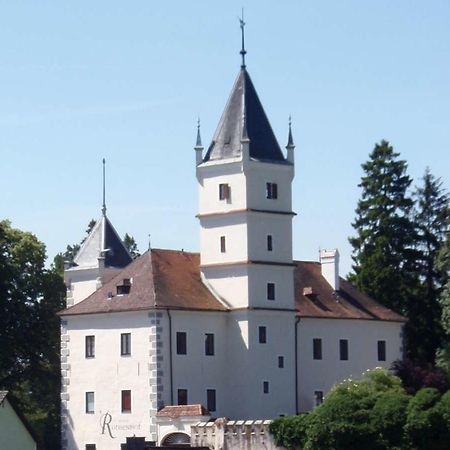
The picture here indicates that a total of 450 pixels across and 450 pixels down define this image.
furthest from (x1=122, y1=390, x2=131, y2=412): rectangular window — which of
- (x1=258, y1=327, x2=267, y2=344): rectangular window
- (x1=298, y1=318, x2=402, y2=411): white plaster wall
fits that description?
(x1=298, y1=318, x2=402, y2=411): white plaster wall

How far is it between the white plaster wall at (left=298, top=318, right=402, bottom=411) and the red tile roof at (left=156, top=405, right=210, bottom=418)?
792 cm

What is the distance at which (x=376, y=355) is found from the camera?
286 feet

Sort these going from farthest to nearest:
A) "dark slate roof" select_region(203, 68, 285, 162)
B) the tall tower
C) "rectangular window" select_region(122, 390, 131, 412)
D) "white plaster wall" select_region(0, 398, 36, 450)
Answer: "dark slate roof" select_region(203, 68, 285, 162)
the tall tower
"rectangular window" select_region(122, 390, 131, 412)
"white plaster wall" select_region(0, 398, 36, 450)

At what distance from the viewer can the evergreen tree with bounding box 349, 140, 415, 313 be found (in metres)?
93.4

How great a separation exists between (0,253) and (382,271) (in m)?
19.5

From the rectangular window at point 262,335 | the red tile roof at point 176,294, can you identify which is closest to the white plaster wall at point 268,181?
the red tile roof at point 176,294

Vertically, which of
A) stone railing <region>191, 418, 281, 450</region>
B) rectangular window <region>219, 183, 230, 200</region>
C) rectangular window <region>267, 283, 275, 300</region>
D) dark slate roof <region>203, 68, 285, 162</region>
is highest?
dark slate roof <region>203, 68, 285, 162</region>

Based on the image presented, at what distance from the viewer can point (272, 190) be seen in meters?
82.1

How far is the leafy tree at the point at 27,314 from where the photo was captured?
287 ft

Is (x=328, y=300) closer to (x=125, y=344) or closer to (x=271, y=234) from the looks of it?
(x=271, y=234)

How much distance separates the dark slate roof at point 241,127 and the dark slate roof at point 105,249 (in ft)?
28.4

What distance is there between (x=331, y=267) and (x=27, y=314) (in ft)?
48.5

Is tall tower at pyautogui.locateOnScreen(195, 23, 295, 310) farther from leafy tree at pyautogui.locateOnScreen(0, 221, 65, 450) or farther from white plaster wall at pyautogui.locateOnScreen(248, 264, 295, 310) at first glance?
leafy tree at pyautogui.locateOnScreen(0, 221, 65, 450)

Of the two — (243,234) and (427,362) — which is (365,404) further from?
(427,362)
